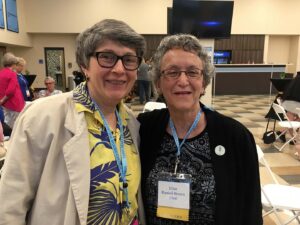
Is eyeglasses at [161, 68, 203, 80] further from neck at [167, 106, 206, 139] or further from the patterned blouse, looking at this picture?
the patterned blouse

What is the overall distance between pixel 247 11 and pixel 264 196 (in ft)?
46.7

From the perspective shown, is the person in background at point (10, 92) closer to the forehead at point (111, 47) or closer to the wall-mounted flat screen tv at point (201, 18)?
the wall-mounted flat screen tv at point (201, 18)

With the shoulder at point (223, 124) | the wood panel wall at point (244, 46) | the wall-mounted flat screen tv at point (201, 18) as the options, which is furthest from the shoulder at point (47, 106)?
the wood panel wall at point (244, 46)

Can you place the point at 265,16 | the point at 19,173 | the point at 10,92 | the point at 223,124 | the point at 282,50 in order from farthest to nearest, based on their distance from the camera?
the point at 282,50, the point at 265,16, the point at 10,92, the point at 223,124, the point at 19,173

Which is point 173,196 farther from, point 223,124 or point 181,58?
point 181,58

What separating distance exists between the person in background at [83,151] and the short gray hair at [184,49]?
0.59 ft

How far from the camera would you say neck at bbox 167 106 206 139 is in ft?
4.93

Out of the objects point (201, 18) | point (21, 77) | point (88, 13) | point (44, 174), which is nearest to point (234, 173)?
point (44, 174)

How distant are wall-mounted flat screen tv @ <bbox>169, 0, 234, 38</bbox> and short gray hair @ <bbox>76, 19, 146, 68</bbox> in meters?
3.53

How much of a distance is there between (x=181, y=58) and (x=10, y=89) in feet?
15.1

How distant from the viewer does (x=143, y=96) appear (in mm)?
10914

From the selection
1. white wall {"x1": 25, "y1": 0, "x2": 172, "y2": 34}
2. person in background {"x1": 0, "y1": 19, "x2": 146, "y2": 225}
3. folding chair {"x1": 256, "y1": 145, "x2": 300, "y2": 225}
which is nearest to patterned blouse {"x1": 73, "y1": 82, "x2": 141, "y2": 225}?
person in background {"x1": 0, "y1": 19, "x2": 146, "y2": 225}

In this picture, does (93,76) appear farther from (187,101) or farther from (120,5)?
(120,5)

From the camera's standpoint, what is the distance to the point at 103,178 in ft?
3.93
